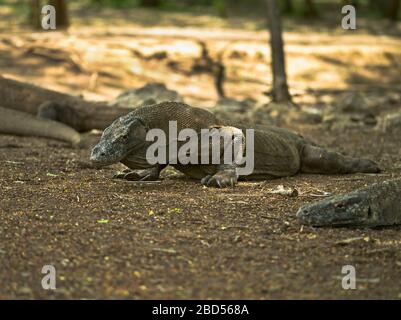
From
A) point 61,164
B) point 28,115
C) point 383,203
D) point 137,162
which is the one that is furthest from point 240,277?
point 28,115

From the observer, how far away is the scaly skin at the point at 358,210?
453 centimetres

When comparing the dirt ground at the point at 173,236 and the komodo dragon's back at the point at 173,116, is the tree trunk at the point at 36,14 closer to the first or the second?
the dirt ground at the point at 173,236

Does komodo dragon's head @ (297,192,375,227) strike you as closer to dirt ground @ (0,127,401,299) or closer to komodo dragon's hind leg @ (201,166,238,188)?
dirt ground @ (0,127,401,299)

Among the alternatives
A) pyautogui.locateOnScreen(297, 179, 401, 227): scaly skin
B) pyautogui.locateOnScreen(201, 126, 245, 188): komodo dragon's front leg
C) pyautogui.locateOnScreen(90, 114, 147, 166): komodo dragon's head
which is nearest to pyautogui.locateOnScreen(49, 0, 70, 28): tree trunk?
pyautogui.locateOnScreen(201, 126, 245, 188): komodo dragon's front leg

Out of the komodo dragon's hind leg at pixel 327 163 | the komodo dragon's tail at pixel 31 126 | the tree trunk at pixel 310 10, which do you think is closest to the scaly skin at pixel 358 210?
the komodo dragon's hind leg at pixel 327 163

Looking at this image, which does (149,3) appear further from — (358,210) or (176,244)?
(176,244)

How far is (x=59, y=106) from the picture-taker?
9023 millimetres

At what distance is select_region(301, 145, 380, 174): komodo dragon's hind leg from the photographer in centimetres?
636

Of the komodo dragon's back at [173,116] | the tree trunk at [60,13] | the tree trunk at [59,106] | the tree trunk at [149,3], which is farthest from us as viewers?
the tree trunk at [149,3]

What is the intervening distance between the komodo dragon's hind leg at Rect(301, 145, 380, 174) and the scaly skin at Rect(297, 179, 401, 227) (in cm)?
171

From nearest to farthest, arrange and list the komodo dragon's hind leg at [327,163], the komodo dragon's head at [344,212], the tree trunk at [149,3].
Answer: the komodo dragon's head at [344,212] → the komodo dragon's hind leg at [327,163] → the tree trunk at [149,3]

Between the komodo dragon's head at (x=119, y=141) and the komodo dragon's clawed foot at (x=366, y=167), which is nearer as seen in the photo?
the komodo dragon's head at (x=119, y=141)

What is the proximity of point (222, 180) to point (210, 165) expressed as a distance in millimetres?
233

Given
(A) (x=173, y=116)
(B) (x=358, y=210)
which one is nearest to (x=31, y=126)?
(A) (x=173, y=116)
